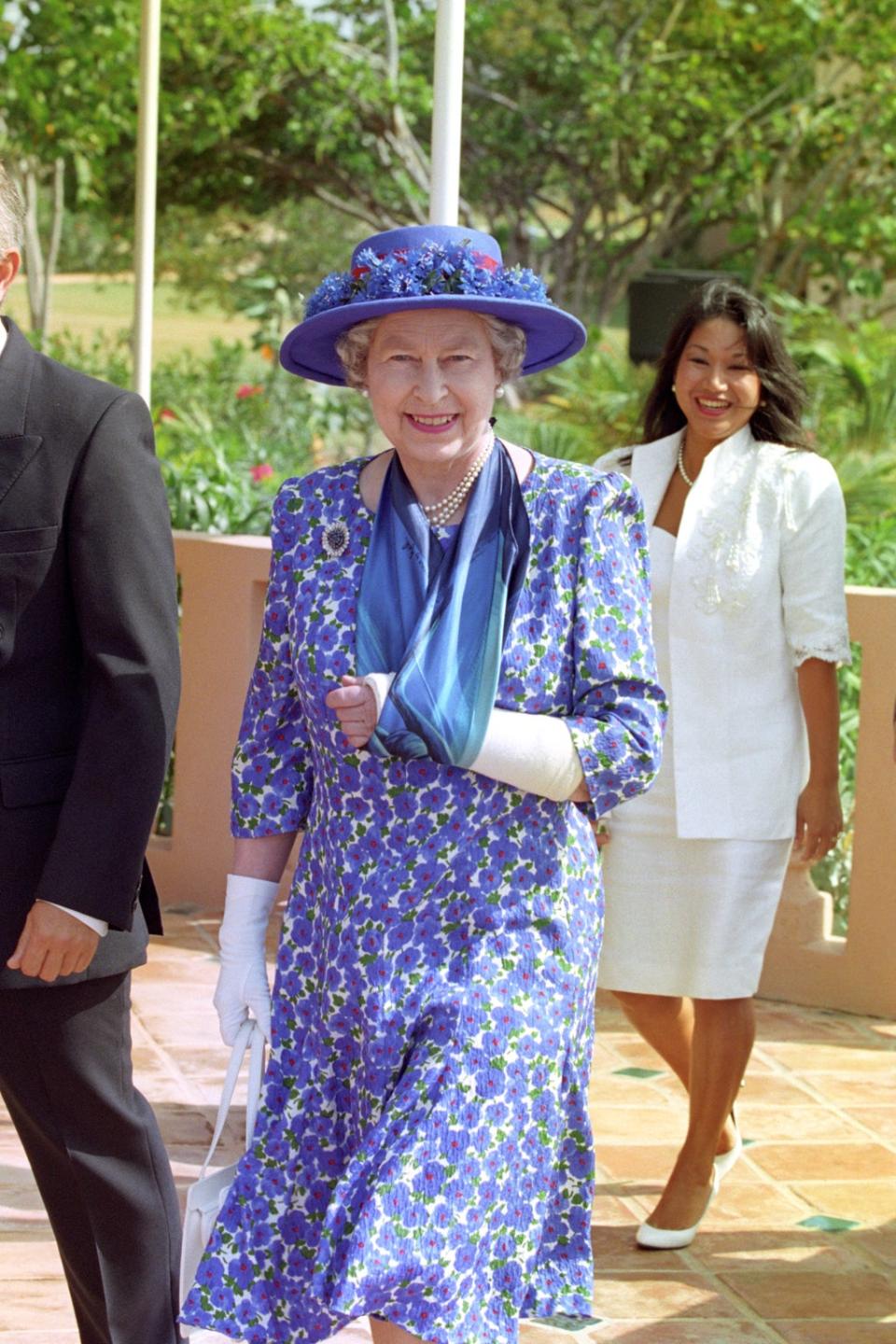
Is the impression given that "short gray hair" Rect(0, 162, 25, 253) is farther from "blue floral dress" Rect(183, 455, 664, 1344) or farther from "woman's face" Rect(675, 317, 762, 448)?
"woman's face" Rect(675, 317, 762, 448)

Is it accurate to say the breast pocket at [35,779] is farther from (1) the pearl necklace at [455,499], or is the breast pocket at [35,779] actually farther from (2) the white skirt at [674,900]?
(2) the white skirt at [674,900]

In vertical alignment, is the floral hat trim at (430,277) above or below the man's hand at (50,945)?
above

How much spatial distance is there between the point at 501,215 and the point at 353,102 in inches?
143

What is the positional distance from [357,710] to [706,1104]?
1.85 m

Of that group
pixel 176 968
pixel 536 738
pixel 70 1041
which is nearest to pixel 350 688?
pixel 536 738

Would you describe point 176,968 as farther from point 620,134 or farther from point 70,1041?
point 620,134

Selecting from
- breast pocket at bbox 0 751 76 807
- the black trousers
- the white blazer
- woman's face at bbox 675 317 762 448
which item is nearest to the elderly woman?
the black trousers

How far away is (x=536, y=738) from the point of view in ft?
9.23

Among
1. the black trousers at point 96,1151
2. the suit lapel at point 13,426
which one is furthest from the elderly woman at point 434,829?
the suit lapel at point 13,426

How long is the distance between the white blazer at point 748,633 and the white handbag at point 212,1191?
151cm

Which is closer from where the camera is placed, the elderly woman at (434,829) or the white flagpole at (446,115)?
the elderly woman at (434,829)

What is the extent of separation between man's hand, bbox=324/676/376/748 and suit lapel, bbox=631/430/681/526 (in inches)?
70.7

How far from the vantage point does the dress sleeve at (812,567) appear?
14.1 feet

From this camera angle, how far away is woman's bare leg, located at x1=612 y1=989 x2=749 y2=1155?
4.50m
